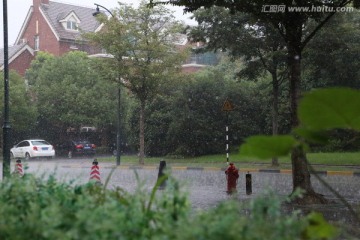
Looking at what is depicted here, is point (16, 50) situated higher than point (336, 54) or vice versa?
point (16, 50)

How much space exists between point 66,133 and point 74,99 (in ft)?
13.5

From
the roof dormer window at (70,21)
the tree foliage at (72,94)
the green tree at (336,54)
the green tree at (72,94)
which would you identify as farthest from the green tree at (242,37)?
the roof dormer window at (70,21)

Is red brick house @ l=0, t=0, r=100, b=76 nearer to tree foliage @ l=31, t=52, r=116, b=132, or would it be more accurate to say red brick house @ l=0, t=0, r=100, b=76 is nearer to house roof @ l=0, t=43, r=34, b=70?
house roof @ l=0, t=43, r=34, b=70

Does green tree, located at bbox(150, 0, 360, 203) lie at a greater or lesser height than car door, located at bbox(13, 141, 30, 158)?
greater

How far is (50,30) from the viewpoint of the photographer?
5259 centimetres

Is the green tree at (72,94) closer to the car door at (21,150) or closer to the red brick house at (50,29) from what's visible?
the car door at (21,150)

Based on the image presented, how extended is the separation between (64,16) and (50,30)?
1.93m

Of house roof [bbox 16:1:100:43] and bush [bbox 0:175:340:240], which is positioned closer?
bush [bbox 0:175:340:240]

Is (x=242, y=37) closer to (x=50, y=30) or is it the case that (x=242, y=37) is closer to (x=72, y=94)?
(x=72, y=94)

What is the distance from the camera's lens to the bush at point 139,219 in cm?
184

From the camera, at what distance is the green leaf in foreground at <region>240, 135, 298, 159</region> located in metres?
1.86

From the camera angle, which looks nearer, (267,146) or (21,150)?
(267,146)

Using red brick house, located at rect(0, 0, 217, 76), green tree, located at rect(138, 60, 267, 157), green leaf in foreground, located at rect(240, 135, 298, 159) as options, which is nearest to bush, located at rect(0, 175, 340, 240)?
green leaf in foreground, located at rect(240, 135, 298, 159)

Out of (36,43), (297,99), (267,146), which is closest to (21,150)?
(36,43)
